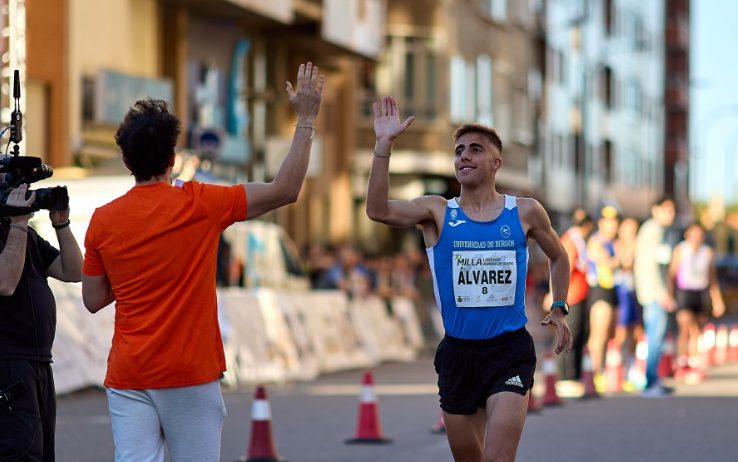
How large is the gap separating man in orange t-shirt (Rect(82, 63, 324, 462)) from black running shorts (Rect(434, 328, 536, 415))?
1928 mm

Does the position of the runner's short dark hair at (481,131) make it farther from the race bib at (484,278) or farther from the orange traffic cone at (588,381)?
the orange traffic cone at (588,381)

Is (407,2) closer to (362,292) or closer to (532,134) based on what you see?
(532,134)

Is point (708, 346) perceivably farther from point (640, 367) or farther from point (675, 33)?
point (675, 33)

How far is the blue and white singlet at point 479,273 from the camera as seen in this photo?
8.20m

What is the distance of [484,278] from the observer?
8.16 metres

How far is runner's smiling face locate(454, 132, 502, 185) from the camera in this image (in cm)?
832

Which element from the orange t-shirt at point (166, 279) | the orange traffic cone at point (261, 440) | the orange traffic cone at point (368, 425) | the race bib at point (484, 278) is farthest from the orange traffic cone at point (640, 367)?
the orange t-shirt at point (166, 279)

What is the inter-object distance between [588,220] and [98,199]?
557cm

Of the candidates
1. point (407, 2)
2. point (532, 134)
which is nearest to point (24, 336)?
point (407, 2)

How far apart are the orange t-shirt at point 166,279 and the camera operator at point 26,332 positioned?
681 millimetres

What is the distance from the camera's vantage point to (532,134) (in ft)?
193

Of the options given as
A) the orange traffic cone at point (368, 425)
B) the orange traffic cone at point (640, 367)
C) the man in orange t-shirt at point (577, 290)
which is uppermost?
the man in orange t-shirt at point (577, 290)

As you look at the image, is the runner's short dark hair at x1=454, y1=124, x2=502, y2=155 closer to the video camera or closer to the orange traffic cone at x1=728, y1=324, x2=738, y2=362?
the video camera

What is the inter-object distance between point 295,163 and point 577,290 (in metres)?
12.2
